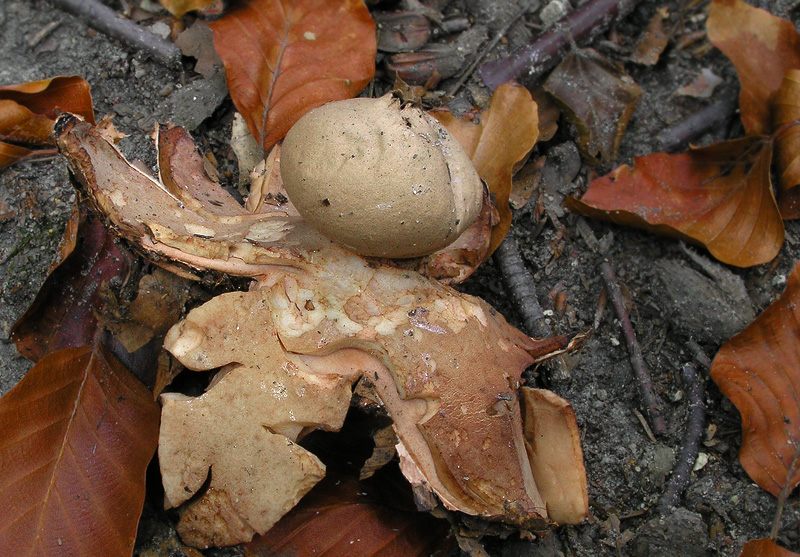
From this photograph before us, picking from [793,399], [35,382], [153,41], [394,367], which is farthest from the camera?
[153,41]

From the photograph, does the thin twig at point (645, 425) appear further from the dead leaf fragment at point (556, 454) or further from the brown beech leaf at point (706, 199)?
the brown beech leaf at point (706, 199)

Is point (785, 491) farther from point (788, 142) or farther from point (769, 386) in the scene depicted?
point (788, 142)

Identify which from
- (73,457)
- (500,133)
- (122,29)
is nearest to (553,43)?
(500,133)

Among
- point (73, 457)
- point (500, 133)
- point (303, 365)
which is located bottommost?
point (73, 457)

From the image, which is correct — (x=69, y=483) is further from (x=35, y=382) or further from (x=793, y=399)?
(x=793, y=399)

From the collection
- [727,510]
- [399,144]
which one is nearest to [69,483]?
[399,144]

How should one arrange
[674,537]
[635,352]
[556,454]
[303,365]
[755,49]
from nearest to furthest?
[303,365] < [556,454] < [674,537] < [635,352] < [755,49]
